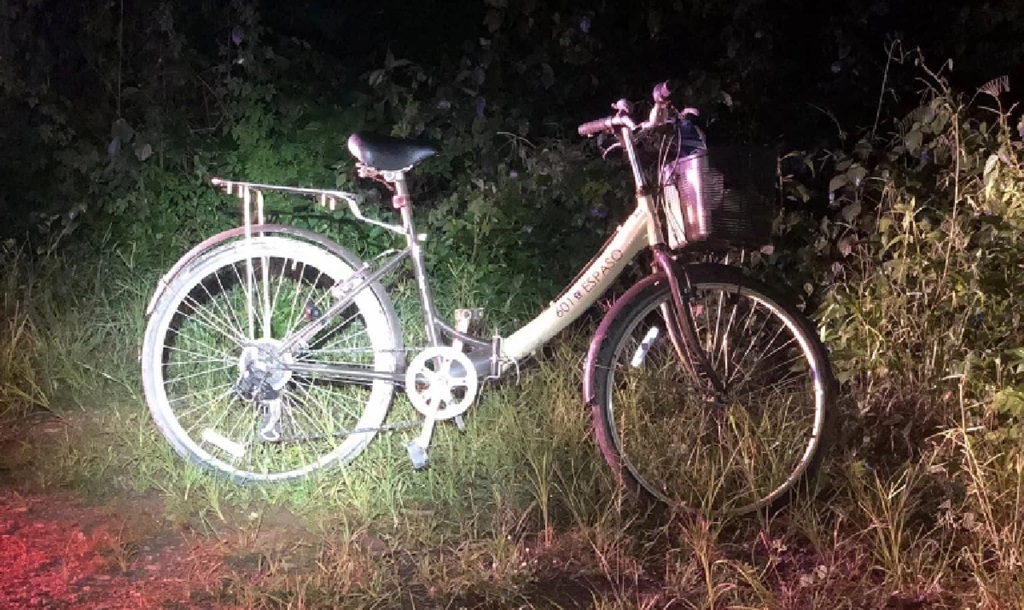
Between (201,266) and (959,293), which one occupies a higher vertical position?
(201,266)

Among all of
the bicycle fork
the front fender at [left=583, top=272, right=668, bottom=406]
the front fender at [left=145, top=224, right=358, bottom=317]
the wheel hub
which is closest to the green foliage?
the bicycle fork

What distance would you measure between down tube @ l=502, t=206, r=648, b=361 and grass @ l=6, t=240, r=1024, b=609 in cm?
29

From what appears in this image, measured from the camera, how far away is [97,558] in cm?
297

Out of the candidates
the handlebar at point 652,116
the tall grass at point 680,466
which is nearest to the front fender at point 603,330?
the tall grass at point 680,466

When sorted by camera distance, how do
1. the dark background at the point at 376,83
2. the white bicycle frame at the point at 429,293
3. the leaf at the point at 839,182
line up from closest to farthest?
1. the white bicycle frame at the point at 429,293
2. the leaf at the point at 839,182
3. the dark background at the point at 376,83

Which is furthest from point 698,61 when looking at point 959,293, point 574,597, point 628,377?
point 574,597

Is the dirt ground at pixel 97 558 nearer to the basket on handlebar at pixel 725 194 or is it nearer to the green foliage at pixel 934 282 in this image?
the basket on handlebar at pixel 725 194

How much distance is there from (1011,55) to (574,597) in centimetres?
405

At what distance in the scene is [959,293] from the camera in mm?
3568

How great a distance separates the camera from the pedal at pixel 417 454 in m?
3.39

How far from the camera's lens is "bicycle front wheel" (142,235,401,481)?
11.3ft

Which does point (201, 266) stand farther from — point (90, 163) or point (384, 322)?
point (90, 163)

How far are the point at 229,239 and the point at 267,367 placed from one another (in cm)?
50

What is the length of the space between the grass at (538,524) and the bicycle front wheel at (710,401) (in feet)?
0.37
